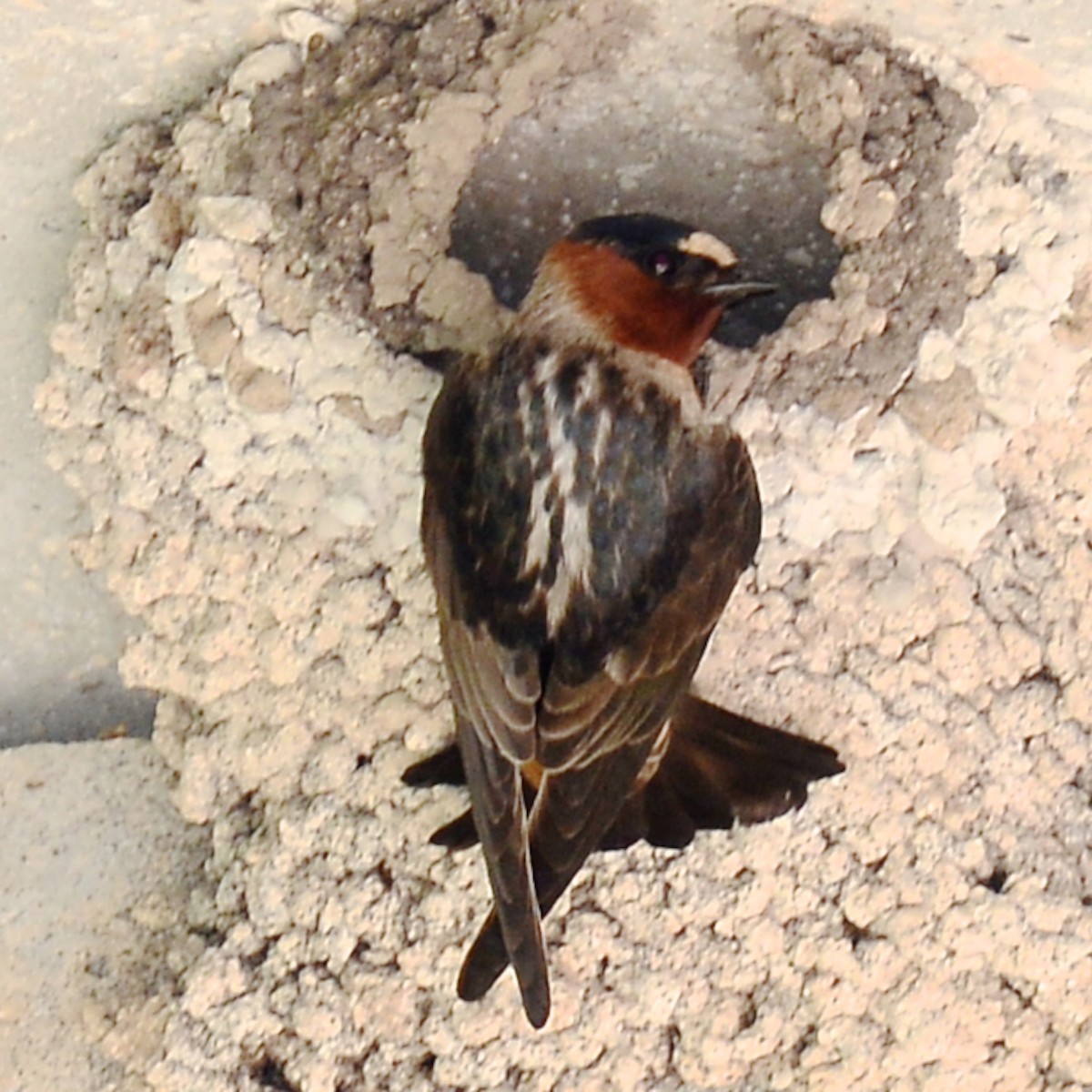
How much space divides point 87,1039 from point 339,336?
3.49 ft

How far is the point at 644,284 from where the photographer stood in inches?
90.0

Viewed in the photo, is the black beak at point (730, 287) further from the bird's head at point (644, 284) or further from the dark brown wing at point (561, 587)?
the dark brown wing at point (561, 587)

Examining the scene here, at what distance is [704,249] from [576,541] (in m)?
0.39

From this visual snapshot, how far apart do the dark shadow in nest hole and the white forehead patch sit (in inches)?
9.7

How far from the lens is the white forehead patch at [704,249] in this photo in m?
2.25

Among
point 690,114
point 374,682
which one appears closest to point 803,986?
point 374,682

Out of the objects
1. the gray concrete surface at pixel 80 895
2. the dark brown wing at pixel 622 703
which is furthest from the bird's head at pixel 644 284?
the gray concrete surface at pixel 80 895

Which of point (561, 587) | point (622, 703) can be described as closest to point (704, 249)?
point (561, 587)

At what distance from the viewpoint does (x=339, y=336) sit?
2439mm

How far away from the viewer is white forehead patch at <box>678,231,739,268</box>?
225cm

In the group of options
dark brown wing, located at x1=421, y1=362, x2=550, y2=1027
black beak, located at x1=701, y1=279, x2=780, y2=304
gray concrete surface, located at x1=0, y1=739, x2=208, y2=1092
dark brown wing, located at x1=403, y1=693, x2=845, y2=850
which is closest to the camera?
dark brown wing, located at x1=421, y1=362, x2=550, y2=1027

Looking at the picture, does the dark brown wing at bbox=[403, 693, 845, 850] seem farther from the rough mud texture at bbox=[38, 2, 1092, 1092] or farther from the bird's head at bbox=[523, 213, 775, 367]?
the bird's head at bbox=[523, 213, 775, 367]

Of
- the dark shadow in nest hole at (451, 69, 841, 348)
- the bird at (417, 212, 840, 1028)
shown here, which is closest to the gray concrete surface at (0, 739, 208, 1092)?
the bird at (417, 212, 840, 1028)

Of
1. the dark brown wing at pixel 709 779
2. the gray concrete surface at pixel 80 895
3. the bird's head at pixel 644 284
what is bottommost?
the gray concrete surface at pixel 80 895
